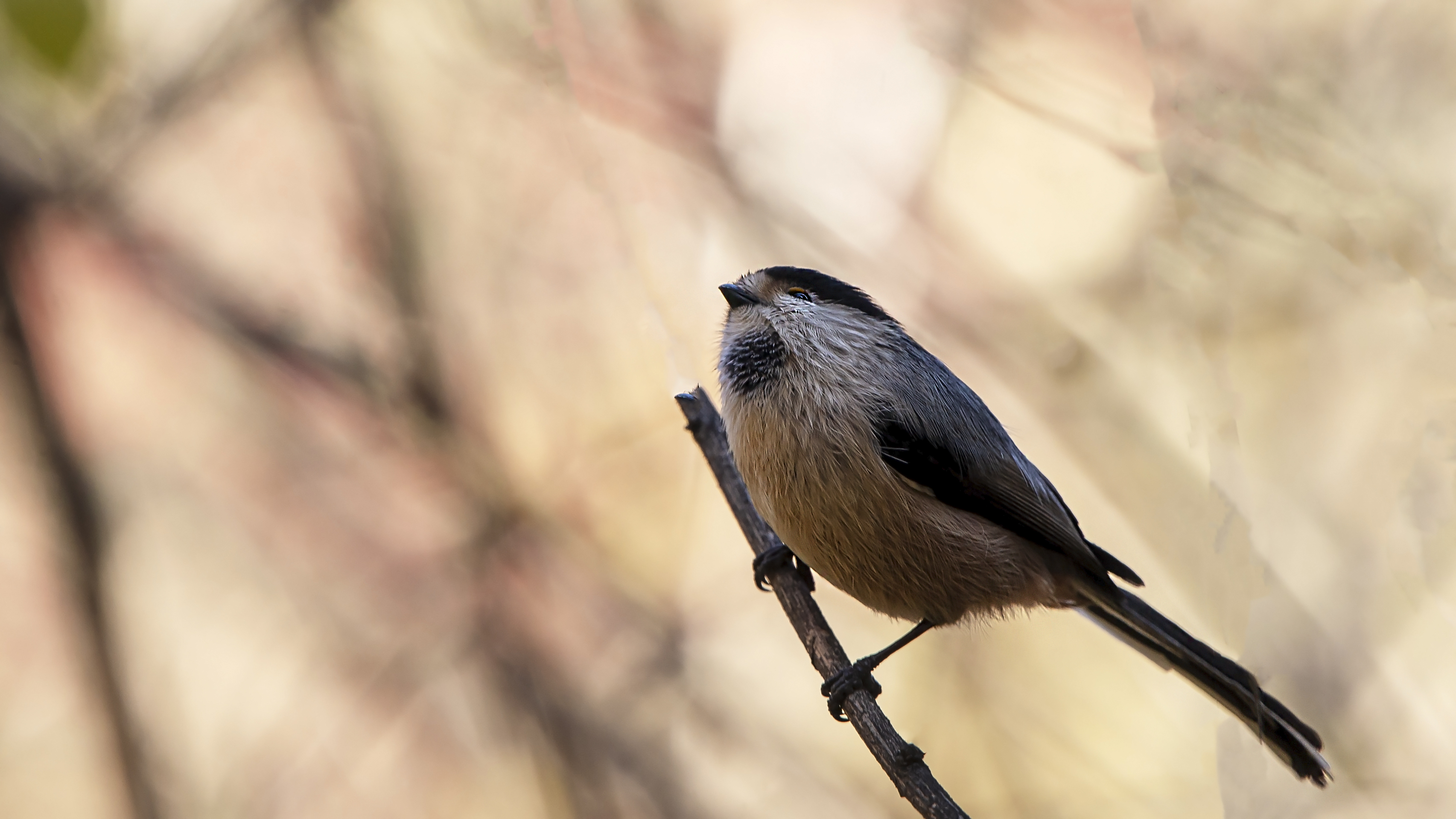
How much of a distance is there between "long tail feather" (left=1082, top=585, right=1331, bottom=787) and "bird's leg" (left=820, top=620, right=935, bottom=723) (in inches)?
15.8

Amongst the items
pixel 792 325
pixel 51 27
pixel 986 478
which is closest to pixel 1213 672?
pixel 986 478

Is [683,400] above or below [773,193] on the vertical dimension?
below

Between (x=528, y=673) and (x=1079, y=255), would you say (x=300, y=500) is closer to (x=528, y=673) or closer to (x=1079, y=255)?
(x=528, y=673)

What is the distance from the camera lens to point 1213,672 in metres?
1.48

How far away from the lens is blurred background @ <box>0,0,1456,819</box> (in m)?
1.83

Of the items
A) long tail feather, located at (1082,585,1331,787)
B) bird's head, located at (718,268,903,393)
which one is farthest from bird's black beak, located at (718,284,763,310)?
long tail feather, located at (1082,585,1331,787)

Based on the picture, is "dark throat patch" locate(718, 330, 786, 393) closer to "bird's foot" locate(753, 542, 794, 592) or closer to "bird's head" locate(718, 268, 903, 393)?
"bird's head" locate(718, 268, 903, 393)

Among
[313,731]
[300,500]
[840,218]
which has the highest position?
[300,500]

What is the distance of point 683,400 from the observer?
5.24ft

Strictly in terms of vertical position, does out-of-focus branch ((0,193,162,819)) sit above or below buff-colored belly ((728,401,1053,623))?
above

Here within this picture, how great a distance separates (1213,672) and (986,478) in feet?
1.56

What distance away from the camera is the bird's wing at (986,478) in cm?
138

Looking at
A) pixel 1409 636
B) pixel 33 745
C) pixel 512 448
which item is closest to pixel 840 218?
pixel 512 448

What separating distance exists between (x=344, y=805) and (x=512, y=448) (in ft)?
2.75
